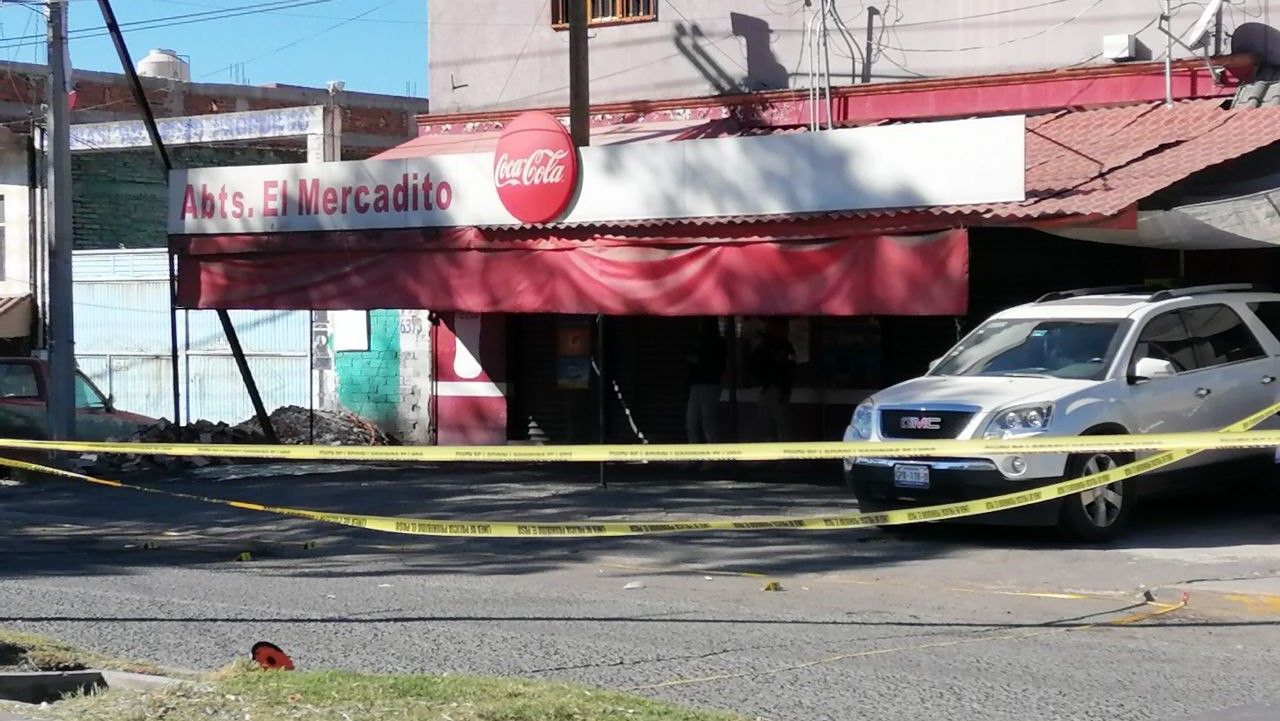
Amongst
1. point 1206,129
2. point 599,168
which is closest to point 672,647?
point 599,168

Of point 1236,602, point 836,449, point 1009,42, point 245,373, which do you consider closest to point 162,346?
point 245,373

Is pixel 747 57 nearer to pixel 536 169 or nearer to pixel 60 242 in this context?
pixel 536 169

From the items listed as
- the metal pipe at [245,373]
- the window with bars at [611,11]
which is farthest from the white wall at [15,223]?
the window with bars at [611,11]

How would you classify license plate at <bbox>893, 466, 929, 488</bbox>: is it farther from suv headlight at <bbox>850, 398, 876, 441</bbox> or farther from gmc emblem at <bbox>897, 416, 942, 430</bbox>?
suv headlight at <bbox>850, 398, 876, 441</bbox>

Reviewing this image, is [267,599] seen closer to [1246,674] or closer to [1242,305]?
[1246,674]

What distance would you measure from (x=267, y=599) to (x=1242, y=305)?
26.4ft

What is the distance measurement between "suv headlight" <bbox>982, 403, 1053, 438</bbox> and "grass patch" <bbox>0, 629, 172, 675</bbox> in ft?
21.0

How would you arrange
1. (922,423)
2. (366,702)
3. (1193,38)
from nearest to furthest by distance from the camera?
(366,702)
(922,423)
(1193,38)

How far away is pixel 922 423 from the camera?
11.8 m

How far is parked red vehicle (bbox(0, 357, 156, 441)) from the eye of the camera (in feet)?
60.7

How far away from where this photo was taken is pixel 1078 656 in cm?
788

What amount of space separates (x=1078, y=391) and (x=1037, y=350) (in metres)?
1.00

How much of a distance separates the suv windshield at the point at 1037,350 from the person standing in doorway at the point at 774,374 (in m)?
4.90

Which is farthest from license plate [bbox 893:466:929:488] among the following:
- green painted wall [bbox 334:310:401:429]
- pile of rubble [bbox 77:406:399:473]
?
green painted wall [bbox 334:310:401:429]
